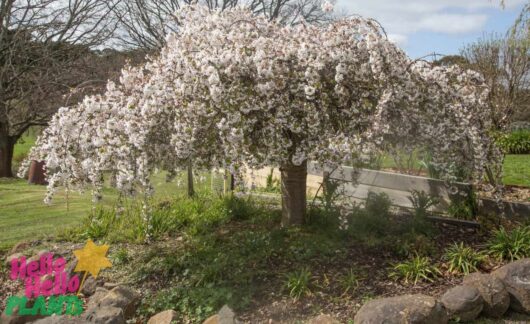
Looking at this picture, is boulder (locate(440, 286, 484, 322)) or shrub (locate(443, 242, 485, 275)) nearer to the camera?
boulder (locate(440, 286, 484, 322))

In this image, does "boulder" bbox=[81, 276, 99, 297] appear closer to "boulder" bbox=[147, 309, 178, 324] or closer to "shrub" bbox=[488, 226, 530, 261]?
"boulder" bbox=[147, 309, 178, 324]

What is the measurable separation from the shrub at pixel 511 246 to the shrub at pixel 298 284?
2.01 metres

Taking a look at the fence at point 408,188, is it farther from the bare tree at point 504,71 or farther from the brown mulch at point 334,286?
the bare tree at point 504,71

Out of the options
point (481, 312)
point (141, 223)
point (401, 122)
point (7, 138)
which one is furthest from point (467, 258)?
point (7, 138)

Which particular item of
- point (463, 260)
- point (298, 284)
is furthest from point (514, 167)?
point (298, 284)

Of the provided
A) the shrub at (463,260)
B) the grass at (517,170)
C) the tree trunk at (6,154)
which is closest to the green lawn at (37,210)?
the grass at (517,170)

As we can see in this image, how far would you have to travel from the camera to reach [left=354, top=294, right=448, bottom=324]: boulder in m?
3.45

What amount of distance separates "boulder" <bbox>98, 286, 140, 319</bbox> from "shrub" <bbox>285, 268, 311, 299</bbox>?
56.9 inches

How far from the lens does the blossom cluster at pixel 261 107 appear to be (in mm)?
4266

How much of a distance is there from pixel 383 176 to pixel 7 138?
10.9 metres

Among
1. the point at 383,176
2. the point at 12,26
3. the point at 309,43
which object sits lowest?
the point at 383,176

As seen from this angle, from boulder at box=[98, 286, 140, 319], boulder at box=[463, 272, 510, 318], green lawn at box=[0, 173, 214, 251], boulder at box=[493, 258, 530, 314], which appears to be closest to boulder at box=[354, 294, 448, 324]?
boulder at box=[463, 272, 510, 318]

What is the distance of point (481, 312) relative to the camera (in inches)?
154

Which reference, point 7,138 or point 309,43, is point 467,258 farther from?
point 7,138
